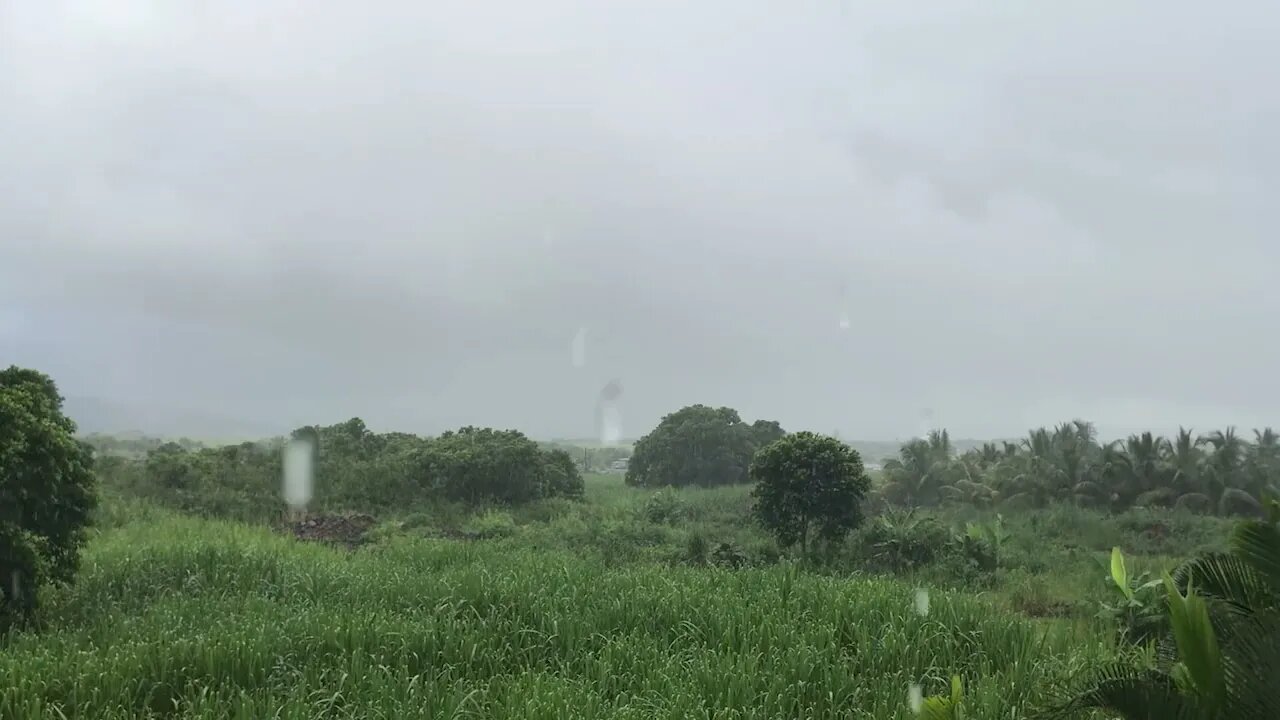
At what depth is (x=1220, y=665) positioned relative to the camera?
4.27 meters

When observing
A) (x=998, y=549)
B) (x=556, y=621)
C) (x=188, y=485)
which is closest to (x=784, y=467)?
(x=998, y=549)

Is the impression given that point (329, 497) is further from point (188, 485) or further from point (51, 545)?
point (51, 545)

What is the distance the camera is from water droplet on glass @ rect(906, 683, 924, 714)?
6.70 meters

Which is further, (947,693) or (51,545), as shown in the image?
(51,545)

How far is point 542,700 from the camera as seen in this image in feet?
21.1

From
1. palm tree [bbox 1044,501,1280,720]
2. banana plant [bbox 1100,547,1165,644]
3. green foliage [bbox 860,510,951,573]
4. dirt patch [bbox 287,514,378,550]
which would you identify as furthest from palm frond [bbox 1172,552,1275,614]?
Result: dirt patch [bbox 287,514,378,550]

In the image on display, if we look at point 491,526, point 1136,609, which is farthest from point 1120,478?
point 491,526

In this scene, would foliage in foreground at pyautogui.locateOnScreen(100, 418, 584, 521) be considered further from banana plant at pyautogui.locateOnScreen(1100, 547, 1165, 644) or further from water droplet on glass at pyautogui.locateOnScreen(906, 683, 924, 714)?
water droplet on glass at pyautogui.locateOnScreen(906, 683, 924, 714)

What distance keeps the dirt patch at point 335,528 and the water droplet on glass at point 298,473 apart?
1952 mm

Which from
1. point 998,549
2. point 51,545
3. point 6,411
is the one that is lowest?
point 998,549

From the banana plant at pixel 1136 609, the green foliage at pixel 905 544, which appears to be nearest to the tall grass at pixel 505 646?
the banana plant at pixel 1136 609

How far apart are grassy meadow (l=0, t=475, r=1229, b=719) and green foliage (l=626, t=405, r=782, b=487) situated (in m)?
19.3

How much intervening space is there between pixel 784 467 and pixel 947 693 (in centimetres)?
1045

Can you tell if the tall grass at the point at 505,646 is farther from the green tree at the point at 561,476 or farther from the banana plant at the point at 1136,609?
the green tree at the point at 561,476
